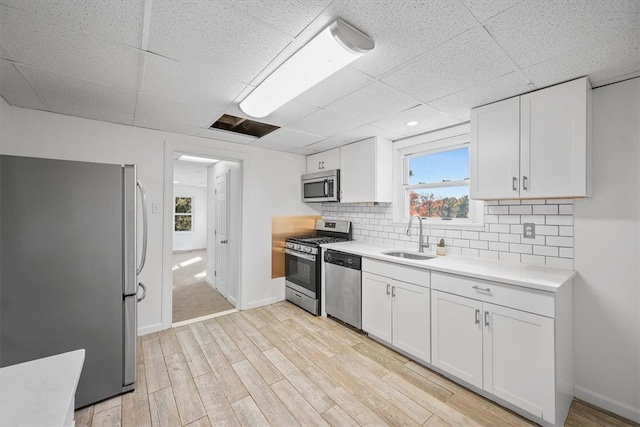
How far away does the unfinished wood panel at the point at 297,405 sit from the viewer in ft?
5.83

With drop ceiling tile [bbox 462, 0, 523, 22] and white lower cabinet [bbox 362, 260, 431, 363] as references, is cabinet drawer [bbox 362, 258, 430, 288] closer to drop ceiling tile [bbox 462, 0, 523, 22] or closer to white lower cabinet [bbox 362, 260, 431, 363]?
white lower cabinet [bbox 362, 260, 431, 363]

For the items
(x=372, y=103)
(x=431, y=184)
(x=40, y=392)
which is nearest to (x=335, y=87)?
(x=372, y=103)

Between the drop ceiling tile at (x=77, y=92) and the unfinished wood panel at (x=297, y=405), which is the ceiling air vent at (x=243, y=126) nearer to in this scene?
the drop ceiling tile at (x=77, y=92)

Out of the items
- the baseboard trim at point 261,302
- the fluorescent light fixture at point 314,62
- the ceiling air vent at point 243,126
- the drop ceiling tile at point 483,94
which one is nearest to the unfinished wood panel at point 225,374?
the baseboard trim at point 261,302

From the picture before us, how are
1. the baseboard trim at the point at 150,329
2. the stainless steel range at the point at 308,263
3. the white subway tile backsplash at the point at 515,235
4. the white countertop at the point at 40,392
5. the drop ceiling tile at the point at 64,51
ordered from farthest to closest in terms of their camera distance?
the stainless steel range at the point at 308,263 → the baseboard trim at the point at 150,329 → the white subway tile backsplash at the point at 515,235 → the drop ceiling tile at the point at 64,51 → the white countertop at the point at 40,392

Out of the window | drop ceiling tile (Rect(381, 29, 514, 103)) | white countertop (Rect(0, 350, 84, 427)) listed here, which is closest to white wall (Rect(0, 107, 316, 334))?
white countertop (Rect(0, 350, 84, 427))

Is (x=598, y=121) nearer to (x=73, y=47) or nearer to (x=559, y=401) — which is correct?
(x=559, y=401)

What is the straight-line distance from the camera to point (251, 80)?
6.22 feet

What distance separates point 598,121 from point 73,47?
136 inches

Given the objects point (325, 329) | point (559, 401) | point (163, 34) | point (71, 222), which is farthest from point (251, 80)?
point (559, 401)

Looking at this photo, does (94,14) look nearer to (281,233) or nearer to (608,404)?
(281,233)

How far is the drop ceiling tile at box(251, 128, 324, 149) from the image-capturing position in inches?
123

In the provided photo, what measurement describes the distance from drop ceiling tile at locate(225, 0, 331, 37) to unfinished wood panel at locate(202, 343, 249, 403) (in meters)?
2.43

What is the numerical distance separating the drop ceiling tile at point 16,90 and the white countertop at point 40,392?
1880 mm
